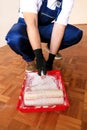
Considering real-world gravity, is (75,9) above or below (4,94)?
below

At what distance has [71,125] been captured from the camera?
2.66 feet

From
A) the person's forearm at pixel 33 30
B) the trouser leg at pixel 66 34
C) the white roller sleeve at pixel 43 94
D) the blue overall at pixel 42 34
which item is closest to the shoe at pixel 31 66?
the blue overall at pixel 42 34

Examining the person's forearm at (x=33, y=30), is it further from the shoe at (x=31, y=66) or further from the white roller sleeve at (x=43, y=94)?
the shoe at (x=31, y=66)

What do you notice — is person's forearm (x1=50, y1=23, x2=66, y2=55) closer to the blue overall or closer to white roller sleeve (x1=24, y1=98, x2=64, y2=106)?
the blue overall

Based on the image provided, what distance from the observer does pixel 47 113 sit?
0.89 metres

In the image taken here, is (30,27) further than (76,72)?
No

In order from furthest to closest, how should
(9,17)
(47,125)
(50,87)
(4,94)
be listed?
(9,17), (4,94), (50,87), (47,125)

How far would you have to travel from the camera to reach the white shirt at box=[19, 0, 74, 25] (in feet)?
3.36

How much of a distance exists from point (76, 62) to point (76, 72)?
219 millimetres

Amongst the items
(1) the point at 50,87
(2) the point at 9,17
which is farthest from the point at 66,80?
(2) the point at 9,17

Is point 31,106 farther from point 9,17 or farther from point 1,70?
point 9,17

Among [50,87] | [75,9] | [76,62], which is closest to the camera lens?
[50,87]

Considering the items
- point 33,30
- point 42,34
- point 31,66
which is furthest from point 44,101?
point 42,34

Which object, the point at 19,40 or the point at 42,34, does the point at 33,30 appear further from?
the point at 42,34
